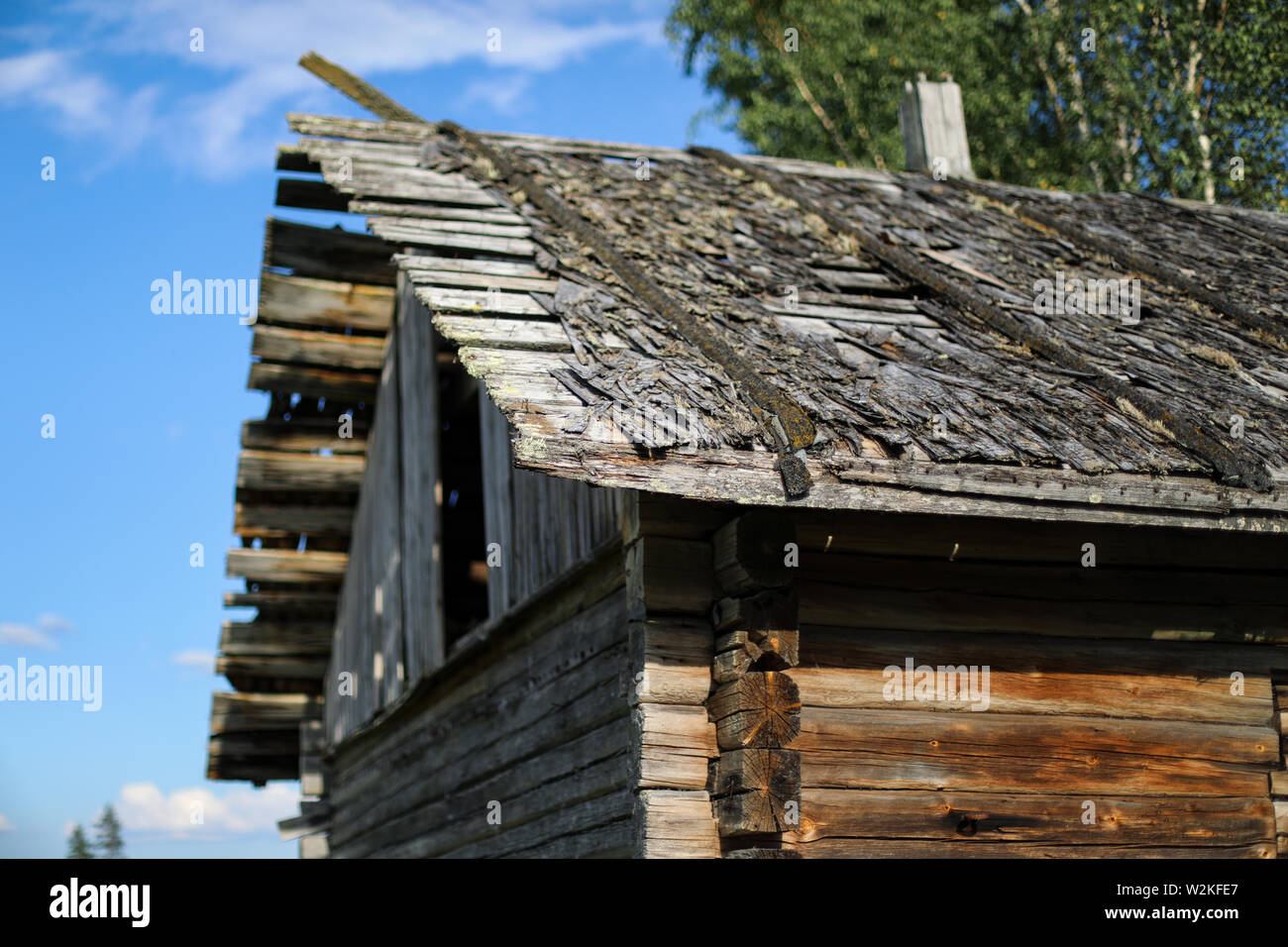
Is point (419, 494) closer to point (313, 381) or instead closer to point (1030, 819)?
point (313, 381)

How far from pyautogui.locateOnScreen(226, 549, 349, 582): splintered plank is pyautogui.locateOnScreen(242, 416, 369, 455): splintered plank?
1.04 m

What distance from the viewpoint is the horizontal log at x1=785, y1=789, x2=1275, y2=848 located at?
190 inches

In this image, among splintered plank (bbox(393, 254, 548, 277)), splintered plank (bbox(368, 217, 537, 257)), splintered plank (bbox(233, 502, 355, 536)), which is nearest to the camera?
splintered plank (bbox(393, 254, 548, 277))

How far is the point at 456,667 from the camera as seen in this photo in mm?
7574

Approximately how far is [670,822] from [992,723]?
53.3 inches

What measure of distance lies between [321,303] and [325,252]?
1.50ft

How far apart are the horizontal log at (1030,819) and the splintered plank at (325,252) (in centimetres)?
515

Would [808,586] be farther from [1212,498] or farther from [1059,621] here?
[1212,498]

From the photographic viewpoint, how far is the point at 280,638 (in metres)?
11.4

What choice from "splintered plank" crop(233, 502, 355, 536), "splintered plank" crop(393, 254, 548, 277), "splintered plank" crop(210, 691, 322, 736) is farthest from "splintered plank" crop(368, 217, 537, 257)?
"splintered plank" crop(210, 691, 322, 736)

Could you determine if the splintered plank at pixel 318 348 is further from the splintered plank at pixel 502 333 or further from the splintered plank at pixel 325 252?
the splintered plank at pixel 502 333

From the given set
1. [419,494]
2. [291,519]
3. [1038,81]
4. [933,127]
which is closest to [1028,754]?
[419,494]

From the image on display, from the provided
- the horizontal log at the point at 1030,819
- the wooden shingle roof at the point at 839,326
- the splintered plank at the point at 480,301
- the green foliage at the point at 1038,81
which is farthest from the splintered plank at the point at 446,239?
the green foliage at the point at 1038,81

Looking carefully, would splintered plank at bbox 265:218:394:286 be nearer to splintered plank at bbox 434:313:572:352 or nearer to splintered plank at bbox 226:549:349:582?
splintered plank at bbox 226:549:349:582
